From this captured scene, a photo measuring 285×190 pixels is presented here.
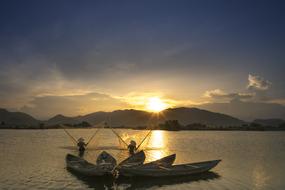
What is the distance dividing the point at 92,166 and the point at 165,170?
6553 millimetres

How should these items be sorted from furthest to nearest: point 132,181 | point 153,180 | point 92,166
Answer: point 92,166 → point 153,180 → point 132,181

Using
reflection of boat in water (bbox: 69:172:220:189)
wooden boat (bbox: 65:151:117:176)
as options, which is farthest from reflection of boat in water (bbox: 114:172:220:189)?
wooden boat (bbox: 65:151:117:176)

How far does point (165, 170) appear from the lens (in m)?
26.6

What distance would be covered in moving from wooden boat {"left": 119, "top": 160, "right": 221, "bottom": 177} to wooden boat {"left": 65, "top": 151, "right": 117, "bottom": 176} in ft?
4.06

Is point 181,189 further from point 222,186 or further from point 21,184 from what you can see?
point 21,184

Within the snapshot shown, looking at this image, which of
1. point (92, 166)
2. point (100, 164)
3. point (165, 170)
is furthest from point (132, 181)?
point (92, 166)

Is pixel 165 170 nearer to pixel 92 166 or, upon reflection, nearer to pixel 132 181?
pixel 132 181

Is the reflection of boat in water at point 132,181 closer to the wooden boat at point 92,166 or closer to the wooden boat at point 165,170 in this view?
the wooden boat at point 165,170

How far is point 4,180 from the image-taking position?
24969 mm

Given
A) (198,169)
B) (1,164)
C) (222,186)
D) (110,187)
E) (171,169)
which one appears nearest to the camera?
(110,187)

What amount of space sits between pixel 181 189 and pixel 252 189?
5.70 metres

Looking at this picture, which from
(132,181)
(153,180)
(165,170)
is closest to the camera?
(132,181)

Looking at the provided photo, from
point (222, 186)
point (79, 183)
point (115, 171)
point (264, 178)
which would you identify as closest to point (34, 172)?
point (79, 183)

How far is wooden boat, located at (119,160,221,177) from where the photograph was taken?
82.1ft
